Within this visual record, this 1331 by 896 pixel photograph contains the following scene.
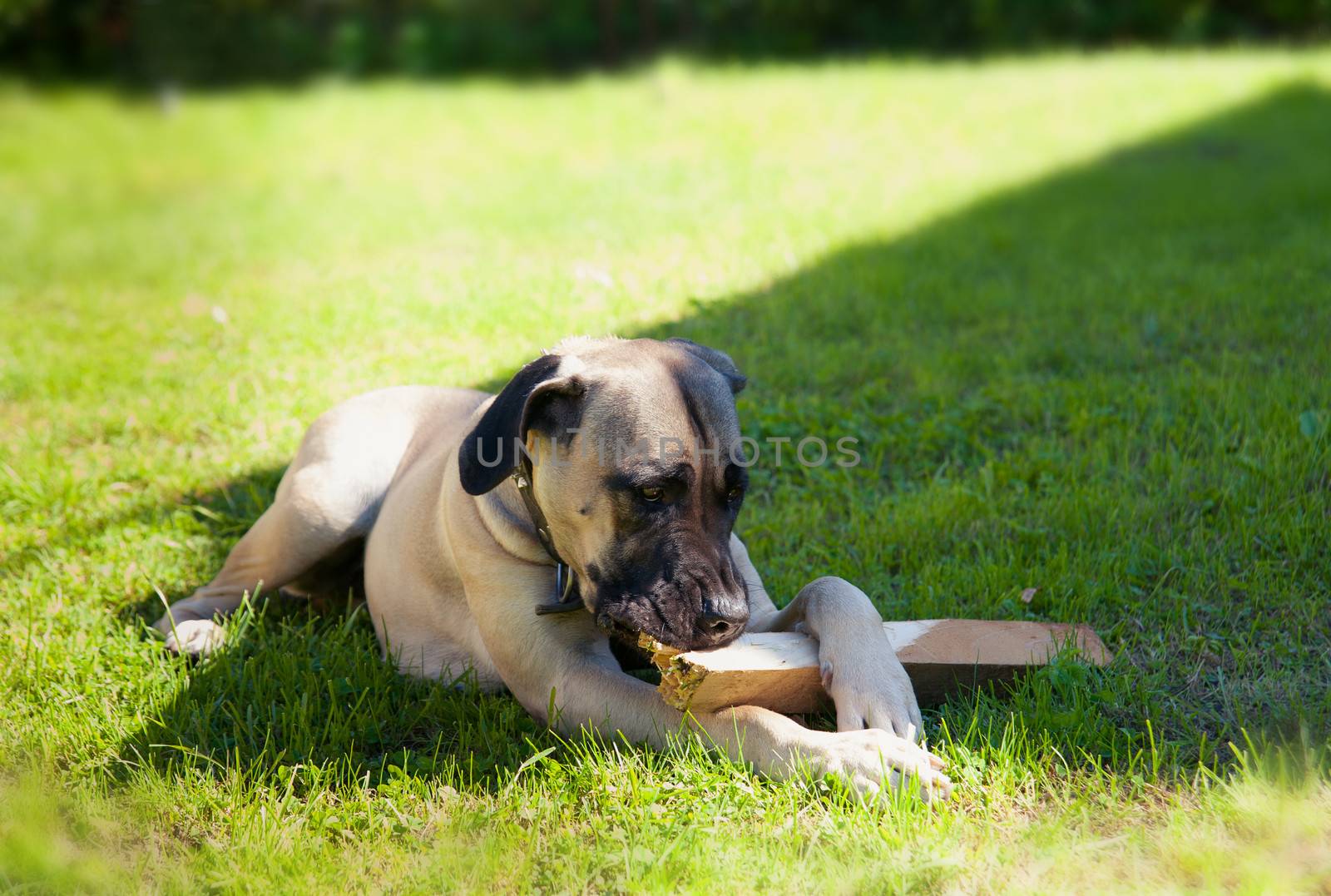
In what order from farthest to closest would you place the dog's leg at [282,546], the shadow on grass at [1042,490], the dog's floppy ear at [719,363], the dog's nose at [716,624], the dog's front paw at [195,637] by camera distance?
the dog's leg at [282,546], the dog's front paw at [195,637], the dog's floppy ear at [719,363], the shadow on grass at [1042,490], the dog's nose at [716,624]

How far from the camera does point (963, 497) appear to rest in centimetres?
478

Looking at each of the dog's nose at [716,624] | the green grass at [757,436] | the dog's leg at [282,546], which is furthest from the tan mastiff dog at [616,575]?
the dog's leg at [282,546]

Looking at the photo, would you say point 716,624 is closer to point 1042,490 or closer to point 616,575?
point 616,575

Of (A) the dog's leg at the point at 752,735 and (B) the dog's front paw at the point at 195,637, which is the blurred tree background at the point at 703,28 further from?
(A) the dog's leg at the point at 752,735

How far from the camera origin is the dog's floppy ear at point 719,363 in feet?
12.3

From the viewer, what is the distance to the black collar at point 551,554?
3484mm

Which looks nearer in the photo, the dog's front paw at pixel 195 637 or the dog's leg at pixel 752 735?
the dog's leg at pixel 752 735

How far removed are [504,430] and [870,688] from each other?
1.31 m

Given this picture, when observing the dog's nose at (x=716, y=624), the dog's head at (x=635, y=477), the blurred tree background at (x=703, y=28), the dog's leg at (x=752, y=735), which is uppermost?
the blurred tree background at (x=703, y=28)

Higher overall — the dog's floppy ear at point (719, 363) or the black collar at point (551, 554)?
the dog's floppy ear at point (719, 363)

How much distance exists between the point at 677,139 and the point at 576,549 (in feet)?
33.4

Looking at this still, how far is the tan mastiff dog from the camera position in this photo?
3146 millimetres

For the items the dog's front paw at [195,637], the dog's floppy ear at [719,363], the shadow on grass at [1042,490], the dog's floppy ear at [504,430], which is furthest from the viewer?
the dog's front paw at [195,637]

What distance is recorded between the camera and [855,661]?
3256 mm
